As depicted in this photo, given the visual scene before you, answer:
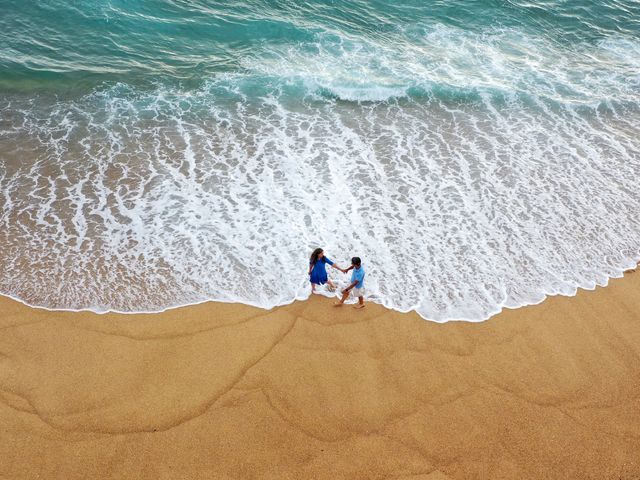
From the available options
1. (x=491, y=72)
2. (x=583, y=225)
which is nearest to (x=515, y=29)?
(x=491, y=72)

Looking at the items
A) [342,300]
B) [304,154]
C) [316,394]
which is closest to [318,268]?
[342,300]

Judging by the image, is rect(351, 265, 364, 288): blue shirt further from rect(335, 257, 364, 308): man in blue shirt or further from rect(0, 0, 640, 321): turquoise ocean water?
rect(0, 0, 640, 321): turquoise ocean water

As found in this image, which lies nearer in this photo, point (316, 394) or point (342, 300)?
point (316, 394)

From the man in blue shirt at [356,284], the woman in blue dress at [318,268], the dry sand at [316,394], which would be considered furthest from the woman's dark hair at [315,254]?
the dry sand at [316,394]

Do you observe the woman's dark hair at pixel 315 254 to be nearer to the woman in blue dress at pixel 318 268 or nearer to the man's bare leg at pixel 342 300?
the woman in blue dress at pixel 318 268

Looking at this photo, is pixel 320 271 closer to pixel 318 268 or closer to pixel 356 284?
pixel 318 268
